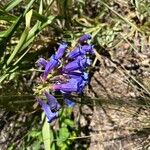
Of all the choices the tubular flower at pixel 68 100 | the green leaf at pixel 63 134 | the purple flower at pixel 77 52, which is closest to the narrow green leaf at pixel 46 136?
the green leaf at pixel 63 134

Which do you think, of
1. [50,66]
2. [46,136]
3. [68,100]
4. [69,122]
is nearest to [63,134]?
[69,122]

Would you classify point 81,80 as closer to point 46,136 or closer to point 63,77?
point 63,77

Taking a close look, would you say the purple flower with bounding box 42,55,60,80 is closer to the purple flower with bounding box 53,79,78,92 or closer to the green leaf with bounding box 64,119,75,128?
the purple flower with bounding box 53,79,78,92

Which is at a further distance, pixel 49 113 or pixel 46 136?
pixel 46 136

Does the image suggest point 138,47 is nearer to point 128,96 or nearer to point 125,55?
point 125,55

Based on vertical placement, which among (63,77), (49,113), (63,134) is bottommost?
(63,134)

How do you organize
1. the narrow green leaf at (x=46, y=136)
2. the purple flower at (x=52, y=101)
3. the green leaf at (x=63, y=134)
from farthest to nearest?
the green leaf at (x=63, y=134) < the narrow green leaf at (x=46, y=136) < the purple flower at (x=52, y=101)

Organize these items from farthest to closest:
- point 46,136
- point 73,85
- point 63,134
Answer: point 63,134, point 46,136, point 73,85

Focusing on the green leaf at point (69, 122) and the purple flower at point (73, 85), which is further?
the green leaf at point (69, 122)

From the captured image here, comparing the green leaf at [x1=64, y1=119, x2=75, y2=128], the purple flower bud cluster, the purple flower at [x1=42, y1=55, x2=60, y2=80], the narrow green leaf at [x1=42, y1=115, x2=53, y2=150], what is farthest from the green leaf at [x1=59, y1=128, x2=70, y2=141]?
the purple flower at [x1=42, y1=55, x2=60, y2=80]

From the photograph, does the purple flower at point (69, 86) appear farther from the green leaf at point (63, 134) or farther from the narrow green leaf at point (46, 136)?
the green leaf at point (63, 134)

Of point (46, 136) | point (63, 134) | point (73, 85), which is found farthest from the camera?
point (63, 134)
